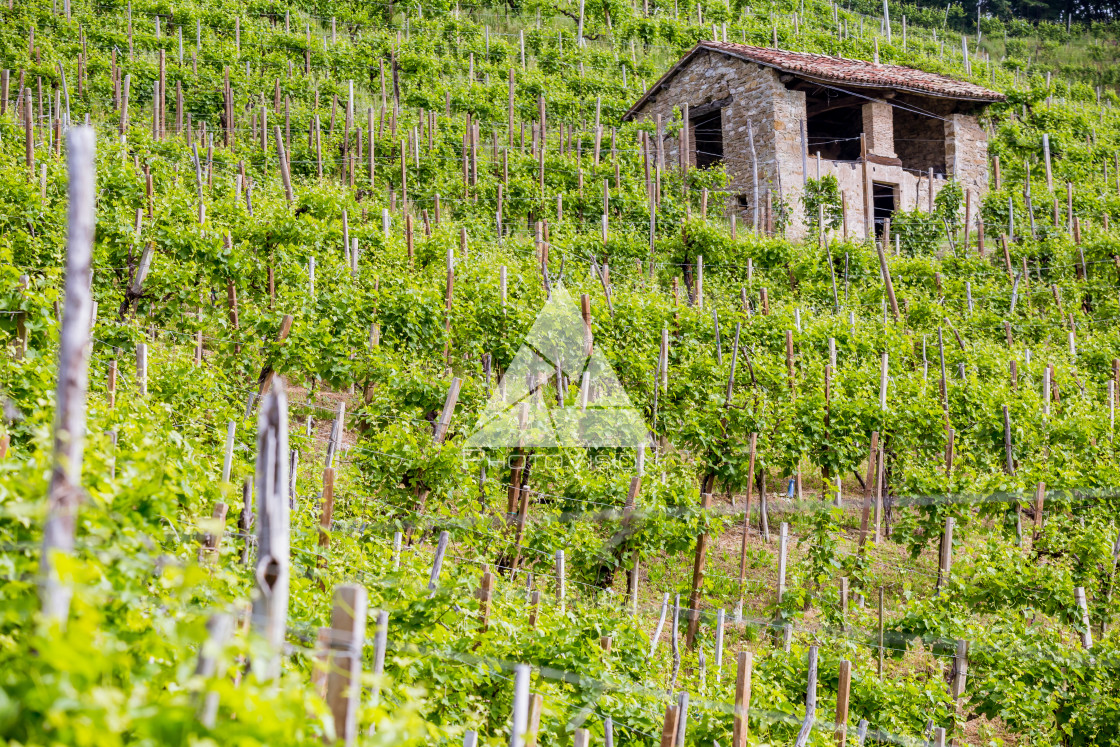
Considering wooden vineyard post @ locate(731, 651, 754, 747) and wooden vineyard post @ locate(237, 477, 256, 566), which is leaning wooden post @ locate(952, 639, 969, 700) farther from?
wooden vineyard post @ locate(237, 477, 256, 566)

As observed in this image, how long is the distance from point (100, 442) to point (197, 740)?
1424 mm

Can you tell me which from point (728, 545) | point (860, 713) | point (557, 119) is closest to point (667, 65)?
point (557, 119)

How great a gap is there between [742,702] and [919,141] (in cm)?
1972

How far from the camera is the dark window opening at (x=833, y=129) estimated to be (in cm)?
2122

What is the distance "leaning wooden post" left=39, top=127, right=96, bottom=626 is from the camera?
1805 mm

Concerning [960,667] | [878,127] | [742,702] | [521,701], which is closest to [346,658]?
[521,701]

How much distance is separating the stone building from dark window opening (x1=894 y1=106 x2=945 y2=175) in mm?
24

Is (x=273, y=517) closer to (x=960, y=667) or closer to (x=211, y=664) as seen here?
(x=211, y=664)

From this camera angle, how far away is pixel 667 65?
27000 mm

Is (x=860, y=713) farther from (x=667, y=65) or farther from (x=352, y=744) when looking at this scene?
(x=667, y=65)

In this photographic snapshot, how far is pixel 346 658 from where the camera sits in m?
2.19

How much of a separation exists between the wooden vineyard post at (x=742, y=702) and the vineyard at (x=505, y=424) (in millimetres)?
32

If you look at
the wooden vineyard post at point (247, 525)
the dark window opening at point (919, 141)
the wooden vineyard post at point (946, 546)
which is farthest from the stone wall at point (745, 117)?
the wooden vineyard post at point (247, 525)

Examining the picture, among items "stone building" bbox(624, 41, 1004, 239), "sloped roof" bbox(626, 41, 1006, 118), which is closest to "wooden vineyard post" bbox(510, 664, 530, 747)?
"stone building" bbox(624, 41, 1004, 239)
